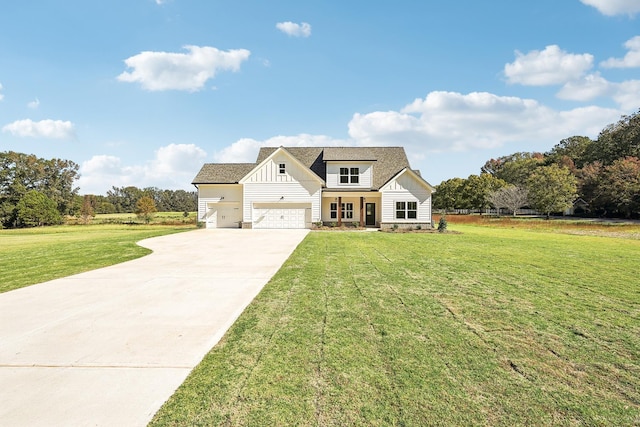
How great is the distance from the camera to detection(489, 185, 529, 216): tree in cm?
5238

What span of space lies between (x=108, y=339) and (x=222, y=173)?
81.3 ft

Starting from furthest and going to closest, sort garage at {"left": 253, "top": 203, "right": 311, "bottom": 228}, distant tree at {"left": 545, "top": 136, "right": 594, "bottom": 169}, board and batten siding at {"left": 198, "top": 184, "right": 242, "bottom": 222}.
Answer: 1. distant tree at {"left": 545, "top": 136, "right": 594, "bottom": 169}
2. board and batten siding at {"left": 198, "top": 184, "right": 242, "bottom": 222}
3. garage at {"left": 253, "top": 203, "right": 311, "bottom": 228}

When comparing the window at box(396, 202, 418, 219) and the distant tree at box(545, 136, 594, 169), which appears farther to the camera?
the distant tree at box(545, 136, 594, 169)

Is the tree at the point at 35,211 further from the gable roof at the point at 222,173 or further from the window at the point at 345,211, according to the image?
the window at the point at 345,211

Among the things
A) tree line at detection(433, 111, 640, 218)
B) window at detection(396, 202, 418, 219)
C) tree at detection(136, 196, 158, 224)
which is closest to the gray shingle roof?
window at detection(396, 202, 418, 219)

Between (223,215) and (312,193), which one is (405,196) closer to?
(312,193)

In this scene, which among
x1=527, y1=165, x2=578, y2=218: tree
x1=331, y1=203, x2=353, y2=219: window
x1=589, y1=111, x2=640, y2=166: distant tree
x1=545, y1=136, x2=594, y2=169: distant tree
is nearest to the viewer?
x1=331, y1=203, x2=353, y2=219: window

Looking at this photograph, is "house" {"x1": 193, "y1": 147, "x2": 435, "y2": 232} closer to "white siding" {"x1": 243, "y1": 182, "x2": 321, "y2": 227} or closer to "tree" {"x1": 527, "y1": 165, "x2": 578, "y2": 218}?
"white siding" {"x1": 243, "y1": 182, "x2": 321, "y2": 227}

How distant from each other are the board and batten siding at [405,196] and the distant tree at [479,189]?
38126mm

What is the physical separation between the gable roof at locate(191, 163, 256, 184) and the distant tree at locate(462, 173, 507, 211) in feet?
152

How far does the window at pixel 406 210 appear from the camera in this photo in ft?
82.2

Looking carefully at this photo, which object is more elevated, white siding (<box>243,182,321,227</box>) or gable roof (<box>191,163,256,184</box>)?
gable roof (<box>191,163,256,184</box>)

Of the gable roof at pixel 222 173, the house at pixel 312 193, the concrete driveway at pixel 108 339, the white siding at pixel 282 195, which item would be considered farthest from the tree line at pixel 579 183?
the concrete driveway at pixel 108 339

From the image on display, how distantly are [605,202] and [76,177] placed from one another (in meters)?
88.3
